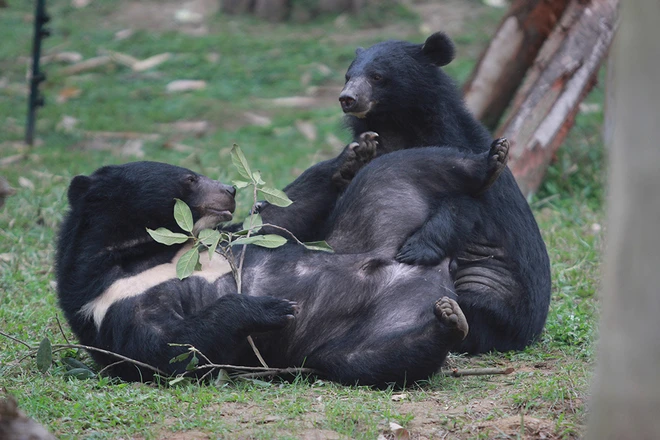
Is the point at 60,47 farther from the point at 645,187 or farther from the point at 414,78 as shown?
the point at 645,187

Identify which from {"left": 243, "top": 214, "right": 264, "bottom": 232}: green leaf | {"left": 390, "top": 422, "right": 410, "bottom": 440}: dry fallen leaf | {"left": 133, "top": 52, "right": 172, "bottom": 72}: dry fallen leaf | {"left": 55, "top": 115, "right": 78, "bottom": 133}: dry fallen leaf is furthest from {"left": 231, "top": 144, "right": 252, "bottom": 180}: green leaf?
{"left": 133, "top": 52, "right": 172, "bottom": 72}: dry fallen leaf

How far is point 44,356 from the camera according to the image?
4125mm

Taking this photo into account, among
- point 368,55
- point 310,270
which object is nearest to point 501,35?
point 368,55

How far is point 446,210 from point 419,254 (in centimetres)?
29

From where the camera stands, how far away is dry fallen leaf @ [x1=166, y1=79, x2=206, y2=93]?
13009 mm

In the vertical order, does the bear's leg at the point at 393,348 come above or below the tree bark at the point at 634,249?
below

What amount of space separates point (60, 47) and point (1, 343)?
35.7 ft

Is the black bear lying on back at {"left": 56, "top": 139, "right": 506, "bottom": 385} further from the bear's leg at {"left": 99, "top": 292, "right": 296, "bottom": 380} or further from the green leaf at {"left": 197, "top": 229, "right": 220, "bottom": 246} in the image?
the green leaf at {"left": 197, "top": 229, "right": 220, "bottom": 246}

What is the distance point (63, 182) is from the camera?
803 cm

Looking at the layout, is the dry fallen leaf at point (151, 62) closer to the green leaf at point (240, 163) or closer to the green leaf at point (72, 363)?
the green leaf at point (240, 163)

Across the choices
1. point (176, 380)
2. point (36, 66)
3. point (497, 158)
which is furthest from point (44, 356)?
point (36, 66)

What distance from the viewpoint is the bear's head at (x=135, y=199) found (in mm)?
4355

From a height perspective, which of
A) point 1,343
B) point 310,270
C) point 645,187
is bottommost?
point 1,343

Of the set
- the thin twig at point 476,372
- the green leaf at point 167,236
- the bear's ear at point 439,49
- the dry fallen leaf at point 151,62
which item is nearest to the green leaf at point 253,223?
the green leaf at point 167,236
